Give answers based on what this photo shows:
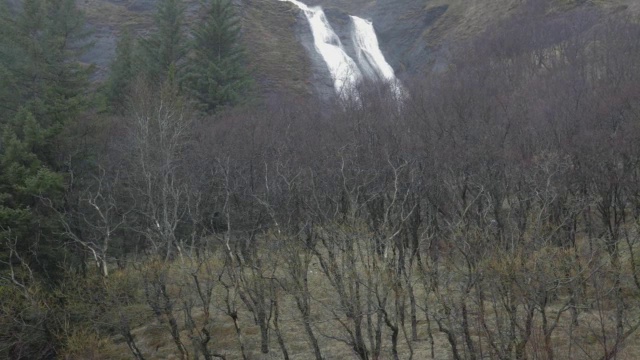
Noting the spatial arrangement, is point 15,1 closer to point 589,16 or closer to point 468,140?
point 468,140

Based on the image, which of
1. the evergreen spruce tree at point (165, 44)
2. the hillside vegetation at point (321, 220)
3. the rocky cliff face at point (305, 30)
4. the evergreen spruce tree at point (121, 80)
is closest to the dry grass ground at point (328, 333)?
the hillside vegetation at point (321, 220)

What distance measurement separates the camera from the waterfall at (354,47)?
61.3 metres

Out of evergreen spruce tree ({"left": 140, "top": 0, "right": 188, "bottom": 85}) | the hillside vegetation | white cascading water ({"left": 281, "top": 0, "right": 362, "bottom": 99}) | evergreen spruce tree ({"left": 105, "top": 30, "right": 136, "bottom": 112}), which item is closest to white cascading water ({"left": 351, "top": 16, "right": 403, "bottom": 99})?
white cascading water ({"left": 281, "top": 0, "right": 362, "bottom": 99})

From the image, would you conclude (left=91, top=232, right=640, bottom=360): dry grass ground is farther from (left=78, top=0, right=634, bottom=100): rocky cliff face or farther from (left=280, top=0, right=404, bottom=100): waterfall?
(left=280, top=0, right=404, bottom=100): waterfall

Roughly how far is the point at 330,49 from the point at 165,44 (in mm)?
30383

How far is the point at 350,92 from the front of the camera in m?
38.6

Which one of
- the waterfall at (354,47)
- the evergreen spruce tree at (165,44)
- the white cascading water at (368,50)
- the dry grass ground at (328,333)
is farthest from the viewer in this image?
the white cascading water at (368,50)

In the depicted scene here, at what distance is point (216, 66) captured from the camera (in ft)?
123

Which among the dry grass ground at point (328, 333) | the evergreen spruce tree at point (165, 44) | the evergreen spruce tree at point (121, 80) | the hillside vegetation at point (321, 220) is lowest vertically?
the dry grass ground at point (328, 333)

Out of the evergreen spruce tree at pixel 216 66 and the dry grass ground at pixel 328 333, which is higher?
the evergreen spruce tree at pixel 216 66

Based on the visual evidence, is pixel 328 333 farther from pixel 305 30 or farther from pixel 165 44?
pixel 305 30

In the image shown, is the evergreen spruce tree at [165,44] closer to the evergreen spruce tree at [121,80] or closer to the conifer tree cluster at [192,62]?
the conifer tree cluster at [192,62]

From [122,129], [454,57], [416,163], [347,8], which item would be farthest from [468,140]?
[347,8]

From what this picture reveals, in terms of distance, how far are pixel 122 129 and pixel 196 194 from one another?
24.6ft
